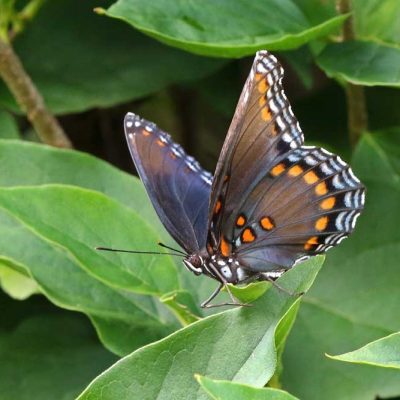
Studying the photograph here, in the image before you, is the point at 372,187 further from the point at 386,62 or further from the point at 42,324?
the point at 42,324

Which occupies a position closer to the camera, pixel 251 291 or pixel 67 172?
pixel 251 291

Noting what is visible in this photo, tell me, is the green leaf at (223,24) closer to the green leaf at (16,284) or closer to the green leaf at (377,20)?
the green leaf at (377,20)

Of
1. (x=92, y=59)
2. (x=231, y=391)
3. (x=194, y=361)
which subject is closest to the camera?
(x=231, y=391)

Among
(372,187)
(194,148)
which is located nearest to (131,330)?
(372,187)

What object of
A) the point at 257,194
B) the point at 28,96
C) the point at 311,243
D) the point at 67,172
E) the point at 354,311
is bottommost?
the point at 354,311

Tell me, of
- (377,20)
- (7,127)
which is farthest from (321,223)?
(7,127)

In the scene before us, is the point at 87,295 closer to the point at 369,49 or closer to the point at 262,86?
the point at 262,86

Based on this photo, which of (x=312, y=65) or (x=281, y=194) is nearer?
(x=281, y=194)
